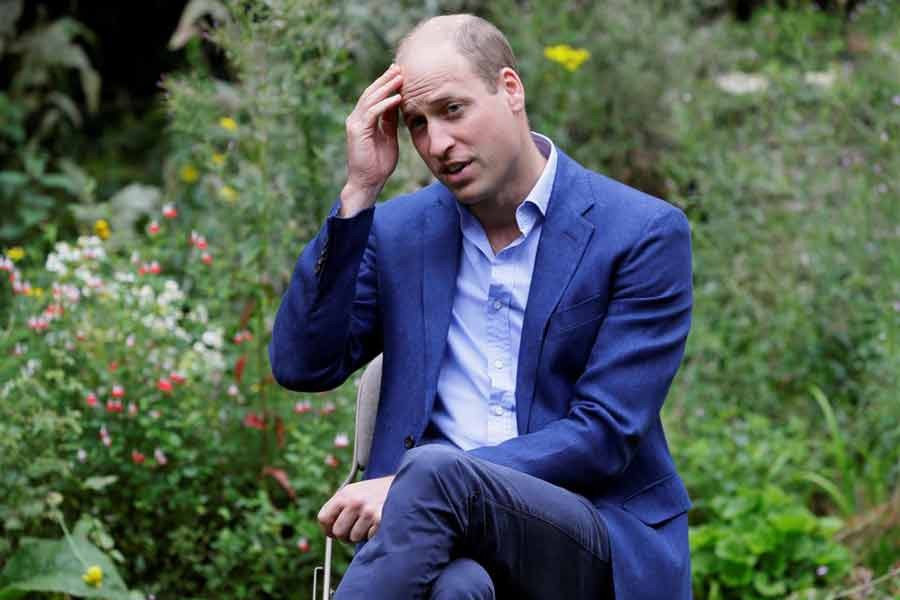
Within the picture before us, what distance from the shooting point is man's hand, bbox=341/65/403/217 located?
2.94 m

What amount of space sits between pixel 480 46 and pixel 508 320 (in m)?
0.56

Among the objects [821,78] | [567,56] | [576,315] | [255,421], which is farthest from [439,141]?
[821,78]

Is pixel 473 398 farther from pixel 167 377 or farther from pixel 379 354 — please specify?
pixel 167 377

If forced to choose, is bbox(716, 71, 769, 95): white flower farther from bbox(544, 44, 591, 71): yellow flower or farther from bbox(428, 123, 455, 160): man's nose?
bbox(428, 123, 455, 160): man's nose

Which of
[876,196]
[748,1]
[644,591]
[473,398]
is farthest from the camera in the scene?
[748,1]

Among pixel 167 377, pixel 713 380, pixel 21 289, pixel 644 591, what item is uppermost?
pixel 21 289

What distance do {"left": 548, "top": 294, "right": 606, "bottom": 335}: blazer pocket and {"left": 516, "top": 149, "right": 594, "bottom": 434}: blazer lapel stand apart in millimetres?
18

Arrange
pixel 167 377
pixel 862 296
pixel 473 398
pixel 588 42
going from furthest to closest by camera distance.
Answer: pixel 588 42
pixel 862 296
pixel 167 377
pixel 473 398

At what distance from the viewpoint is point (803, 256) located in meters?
5.14

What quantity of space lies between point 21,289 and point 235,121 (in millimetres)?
814

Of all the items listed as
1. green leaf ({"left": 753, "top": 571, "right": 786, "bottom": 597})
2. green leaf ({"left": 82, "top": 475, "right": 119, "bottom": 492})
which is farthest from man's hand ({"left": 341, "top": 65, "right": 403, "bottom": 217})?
green leaf ({"left": 753, "top": 571, "right": 786, "bottom": 597})

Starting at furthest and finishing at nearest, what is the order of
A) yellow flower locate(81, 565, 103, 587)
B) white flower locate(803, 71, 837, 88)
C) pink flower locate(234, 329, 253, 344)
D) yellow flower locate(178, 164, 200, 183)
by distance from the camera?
white flower locate(803, 71, 837, 88) → yellow flower locate(178, 164, 200, 183) → pink flower locate(234, 329, 253, 344) → yellow flower locate(81, 565, 103, 587)

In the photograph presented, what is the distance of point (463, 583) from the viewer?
7.96ft

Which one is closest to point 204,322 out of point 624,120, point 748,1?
point 624,120
